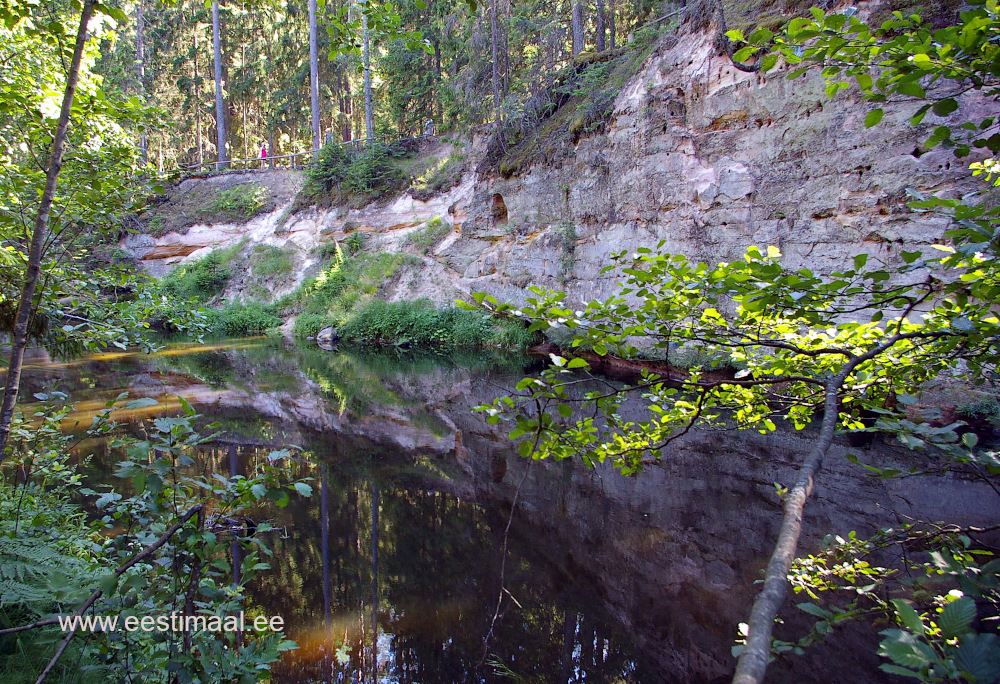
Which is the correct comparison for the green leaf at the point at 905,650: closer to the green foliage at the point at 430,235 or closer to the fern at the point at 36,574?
the fern at the point at 36,574

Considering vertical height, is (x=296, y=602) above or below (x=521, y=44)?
below

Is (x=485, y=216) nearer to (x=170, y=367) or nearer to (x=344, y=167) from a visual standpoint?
(x=344, y=167)

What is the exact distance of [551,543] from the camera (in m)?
4.89

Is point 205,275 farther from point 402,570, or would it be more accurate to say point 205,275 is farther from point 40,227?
point 40,227

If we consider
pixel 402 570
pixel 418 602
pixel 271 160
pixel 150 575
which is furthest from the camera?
pixel 271 160

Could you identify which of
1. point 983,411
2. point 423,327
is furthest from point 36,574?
point 423,327

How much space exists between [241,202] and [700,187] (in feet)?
72.7

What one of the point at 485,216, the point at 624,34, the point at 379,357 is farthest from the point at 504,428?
the point at 624,34

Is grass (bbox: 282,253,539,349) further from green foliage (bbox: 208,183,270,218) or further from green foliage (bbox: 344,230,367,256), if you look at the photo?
green foliage (bbox: 208,183,270,218)

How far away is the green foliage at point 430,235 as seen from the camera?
794 inches

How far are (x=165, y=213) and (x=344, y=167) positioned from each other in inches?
397

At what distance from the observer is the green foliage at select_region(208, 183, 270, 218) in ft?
84.6

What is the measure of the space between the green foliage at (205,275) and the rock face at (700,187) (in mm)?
9523

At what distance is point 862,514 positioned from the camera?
17.3 feet
